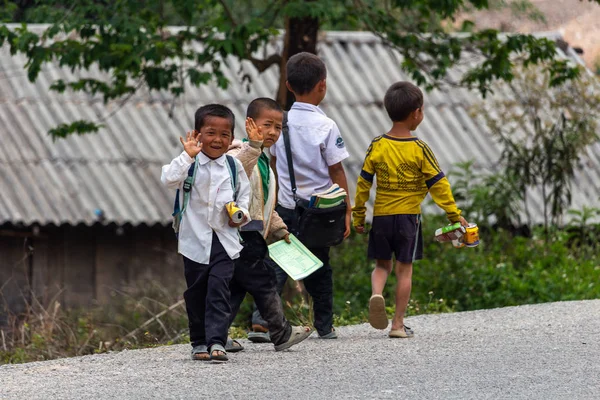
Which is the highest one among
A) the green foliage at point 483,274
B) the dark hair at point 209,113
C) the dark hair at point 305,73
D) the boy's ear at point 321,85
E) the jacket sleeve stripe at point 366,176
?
the dark hair at point 305,73

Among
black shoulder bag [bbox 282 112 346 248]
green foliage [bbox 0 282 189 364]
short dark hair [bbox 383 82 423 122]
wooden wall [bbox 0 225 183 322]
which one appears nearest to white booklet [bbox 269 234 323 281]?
black shoulder bag [bbox 282 112 346 248]

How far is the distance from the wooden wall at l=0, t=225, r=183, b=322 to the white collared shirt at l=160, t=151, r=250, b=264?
24.2ft

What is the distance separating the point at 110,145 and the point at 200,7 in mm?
4931

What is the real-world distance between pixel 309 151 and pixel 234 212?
92 cm

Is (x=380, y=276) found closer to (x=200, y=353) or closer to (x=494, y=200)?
(x=200, y=353)

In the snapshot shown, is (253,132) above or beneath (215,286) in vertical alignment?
above

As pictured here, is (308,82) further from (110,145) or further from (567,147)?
(110,145)

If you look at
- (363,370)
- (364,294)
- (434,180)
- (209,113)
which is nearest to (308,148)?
(434,180)

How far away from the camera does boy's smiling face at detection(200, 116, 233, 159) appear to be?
5906mm

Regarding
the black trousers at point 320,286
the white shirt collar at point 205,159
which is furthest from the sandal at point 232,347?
the white shirt collar at point 205,159

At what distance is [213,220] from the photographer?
589cm

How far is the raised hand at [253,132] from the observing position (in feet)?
20.0

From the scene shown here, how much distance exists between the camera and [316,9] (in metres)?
8.81

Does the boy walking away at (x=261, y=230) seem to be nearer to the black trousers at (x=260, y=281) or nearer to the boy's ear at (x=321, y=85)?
the black trousers at (x=260, y=281)
